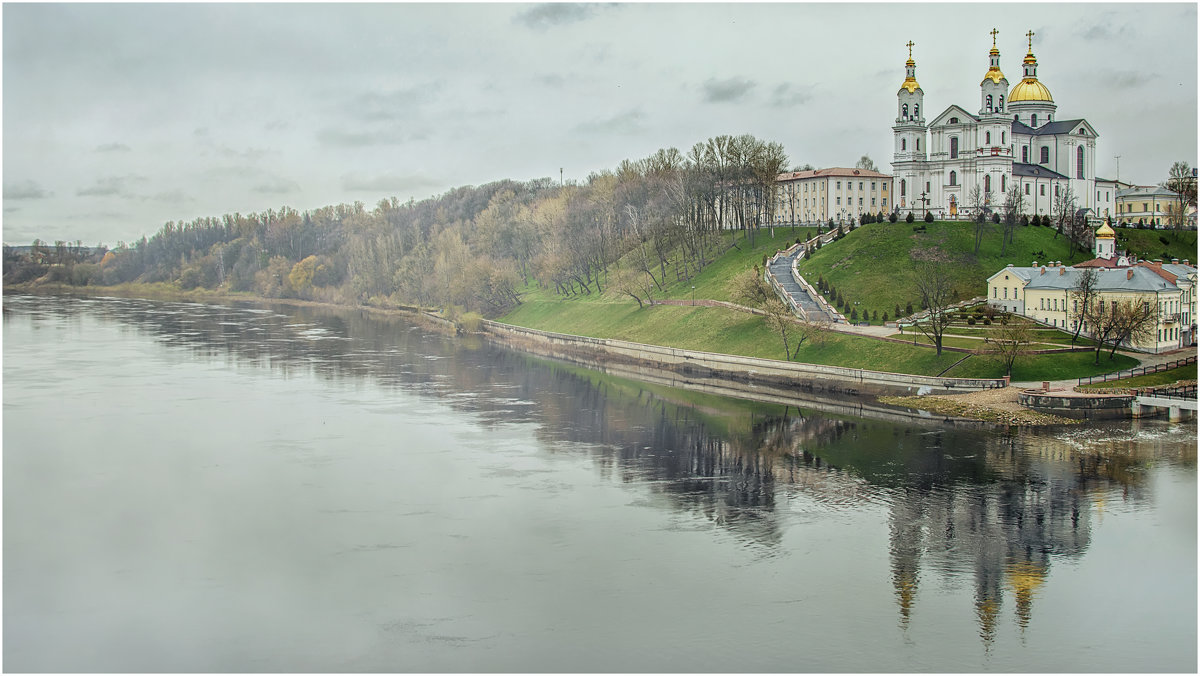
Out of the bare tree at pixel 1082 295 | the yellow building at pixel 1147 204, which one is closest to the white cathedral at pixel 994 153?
the yellow building at pixel 1147 204

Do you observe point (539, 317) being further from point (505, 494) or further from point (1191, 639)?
point (1191, 639)

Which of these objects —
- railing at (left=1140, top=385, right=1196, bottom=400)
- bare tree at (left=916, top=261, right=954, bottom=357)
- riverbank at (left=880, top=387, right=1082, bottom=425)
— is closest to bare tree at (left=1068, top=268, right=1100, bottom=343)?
bare tree at (left=916, top=261, right=954, bottom=357)

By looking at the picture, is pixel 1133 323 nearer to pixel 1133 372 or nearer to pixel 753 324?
pixel 1133 372

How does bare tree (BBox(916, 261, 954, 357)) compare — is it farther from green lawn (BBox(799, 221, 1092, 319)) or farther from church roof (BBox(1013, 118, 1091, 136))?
church roof (BBox(1013, 118, 1091, 136))

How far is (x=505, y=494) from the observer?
3512 cm

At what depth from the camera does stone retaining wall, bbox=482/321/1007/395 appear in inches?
2051

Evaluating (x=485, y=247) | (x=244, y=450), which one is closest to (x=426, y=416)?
(x=244, y=450)

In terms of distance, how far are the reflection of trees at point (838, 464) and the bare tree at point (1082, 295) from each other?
17.0m

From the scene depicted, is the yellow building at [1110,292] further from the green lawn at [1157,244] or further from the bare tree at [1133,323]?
the green lawn at [1157,244]

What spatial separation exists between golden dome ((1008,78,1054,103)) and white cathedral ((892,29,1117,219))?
0.09m

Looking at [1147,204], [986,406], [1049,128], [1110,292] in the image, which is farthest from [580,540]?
[1147,204]

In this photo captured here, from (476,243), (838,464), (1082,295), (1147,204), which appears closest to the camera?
(838,464)

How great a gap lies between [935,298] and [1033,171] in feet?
129

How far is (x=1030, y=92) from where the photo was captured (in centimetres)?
9544
